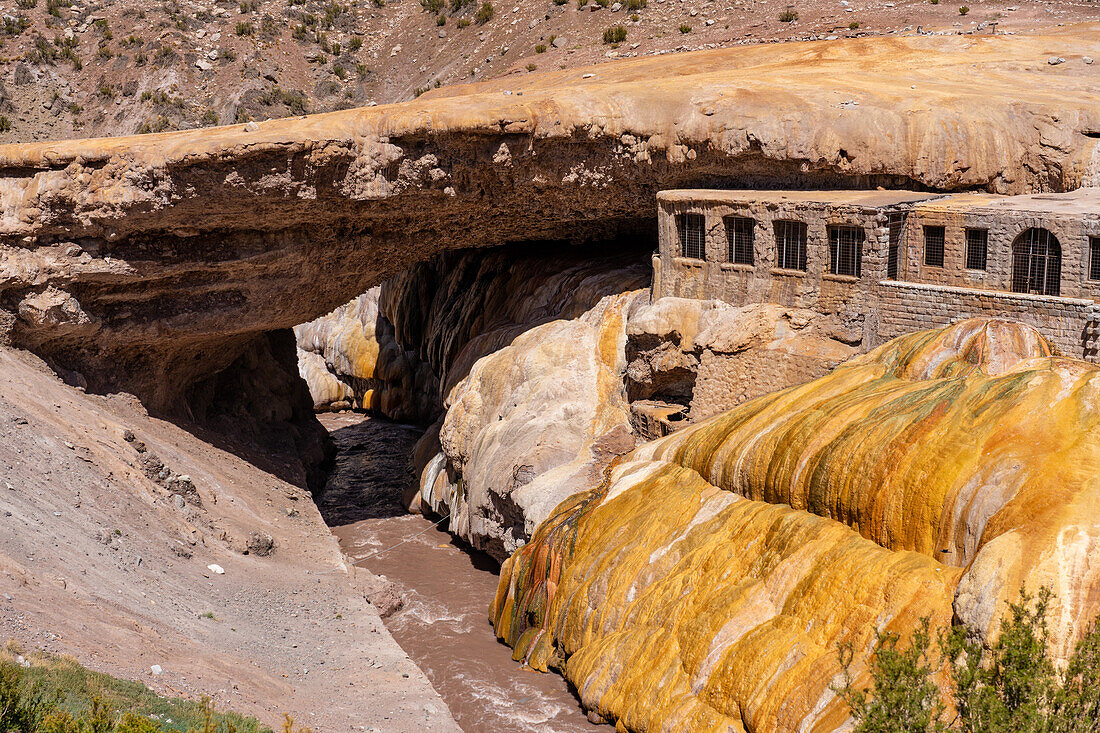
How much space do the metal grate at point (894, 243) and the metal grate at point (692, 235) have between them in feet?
14.8

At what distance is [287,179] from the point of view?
963 inches

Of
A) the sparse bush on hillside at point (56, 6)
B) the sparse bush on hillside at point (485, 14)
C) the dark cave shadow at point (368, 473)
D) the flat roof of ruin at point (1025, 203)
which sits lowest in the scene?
the dark cave shadow at point (368, 473)

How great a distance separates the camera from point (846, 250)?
21969 millimetres

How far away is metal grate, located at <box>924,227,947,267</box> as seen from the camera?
20797mm

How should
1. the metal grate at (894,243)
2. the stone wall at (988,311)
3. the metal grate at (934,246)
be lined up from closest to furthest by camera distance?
the stone wall at (988,311), the metal grate at (934,246), the metal grate at (894,243)

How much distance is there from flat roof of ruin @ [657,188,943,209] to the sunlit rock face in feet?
12.1

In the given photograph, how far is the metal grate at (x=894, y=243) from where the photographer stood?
2123 centimetres

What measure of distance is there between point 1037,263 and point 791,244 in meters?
5.13

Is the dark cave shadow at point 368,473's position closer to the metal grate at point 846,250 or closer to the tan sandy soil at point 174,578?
the tan sandy soil at point 174,578

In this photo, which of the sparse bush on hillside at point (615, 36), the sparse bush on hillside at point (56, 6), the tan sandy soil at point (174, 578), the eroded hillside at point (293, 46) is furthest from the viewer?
the sparse bush on hillside at point (56, 6)

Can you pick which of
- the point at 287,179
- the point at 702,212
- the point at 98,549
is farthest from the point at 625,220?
the point at 98,549

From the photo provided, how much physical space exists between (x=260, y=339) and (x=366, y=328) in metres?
10.1

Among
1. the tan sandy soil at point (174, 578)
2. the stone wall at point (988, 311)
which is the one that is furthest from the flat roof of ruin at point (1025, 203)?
the tan sandy soil at point (174, 578)

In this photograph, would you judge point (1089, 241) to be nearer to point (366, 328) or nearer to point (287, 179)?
point (287, 179)
